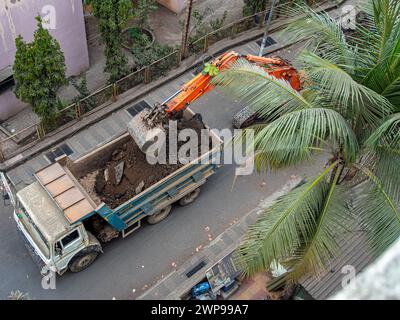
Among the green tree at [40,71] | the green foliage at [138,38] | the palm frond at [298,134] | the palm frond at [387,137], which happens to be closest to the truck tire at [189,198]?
the green tree at [40,71]

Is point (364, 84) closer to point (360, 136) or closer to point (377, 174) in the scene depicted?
point (360, 136)

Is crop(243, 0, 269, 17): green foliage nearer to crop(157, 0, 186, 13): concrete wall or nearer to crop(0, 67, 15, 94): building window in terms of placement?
crop(157, 0, 186, 13): concrete wall

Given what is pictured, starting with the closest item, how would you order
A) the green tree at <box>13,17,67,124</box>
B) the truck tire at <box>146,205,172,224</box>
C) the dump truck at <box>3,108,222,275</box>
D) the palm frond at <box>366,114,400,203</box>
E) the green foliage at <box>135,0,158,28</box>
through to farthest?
the palm frond at <box>366,114,400,203</box> → the dump truck at <box>3,108,222,275</box> → the green tree at <box>13,17,67,124</box> → the truck tire at <box>146,205,172,224</box> → the green foliage at <box>135,0,158,28</box>

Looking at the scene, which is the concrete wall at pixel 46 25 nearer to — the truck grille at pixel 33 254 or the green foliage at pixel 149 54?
the green foliage at pixel 149 54

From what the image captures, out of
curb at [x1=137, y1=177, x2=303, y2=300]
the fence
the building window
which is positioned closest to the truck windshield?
curb at [x1=137, y1=177, x2=303, y2=300]

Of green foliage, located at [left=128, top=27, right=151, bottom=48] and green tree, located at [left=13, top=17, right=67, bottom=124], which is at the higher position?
green tree, located at [left=13, top=17, right=67, bottom=124]

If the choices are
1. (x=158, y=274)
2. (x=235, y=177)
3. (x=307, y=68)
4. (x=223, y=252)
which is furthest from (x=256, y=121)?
(x=307, y=68)

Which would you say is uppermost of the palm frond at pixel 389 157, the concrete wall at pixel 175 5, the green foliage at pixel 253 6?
the palm frond at pixel 389 157
